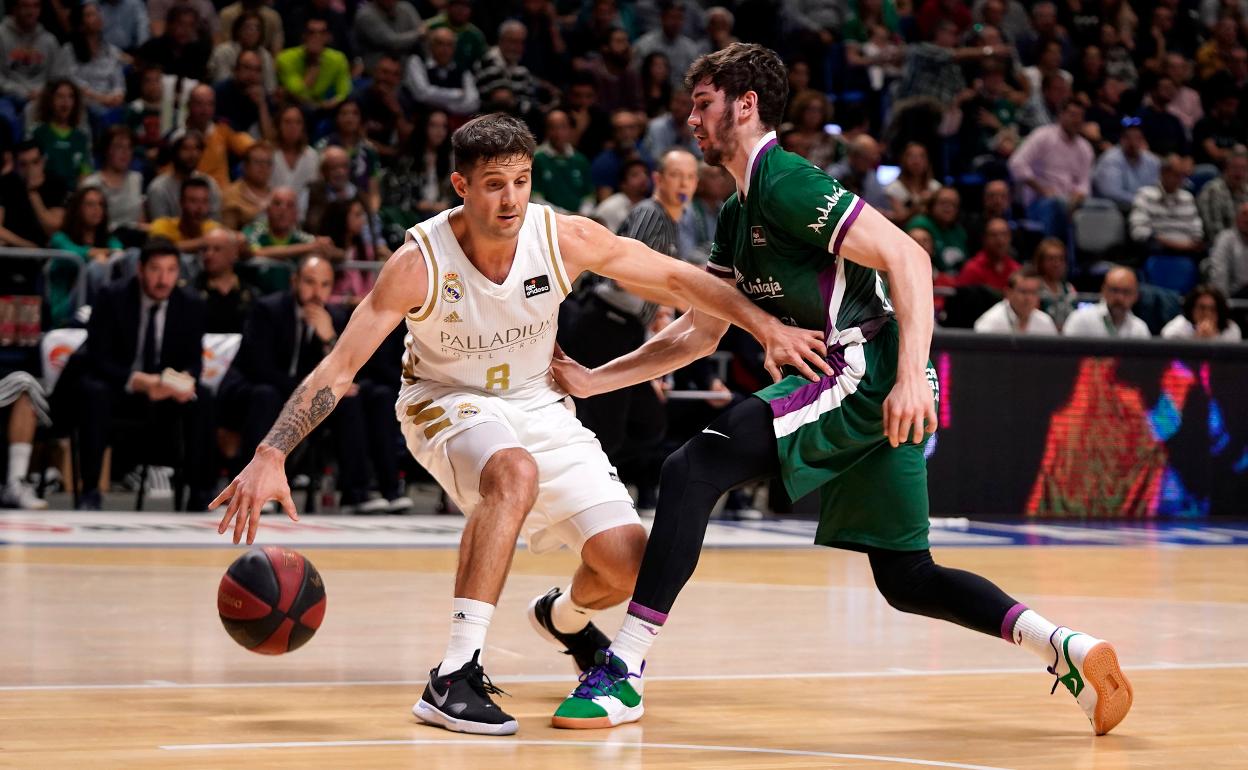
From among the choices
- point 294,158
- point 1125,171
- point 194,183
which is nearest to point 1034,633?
point 194,183

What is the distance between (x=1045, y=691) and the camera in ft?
18.2

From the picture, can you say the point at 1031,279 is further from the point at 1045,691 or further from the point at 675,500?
the point at 675,500

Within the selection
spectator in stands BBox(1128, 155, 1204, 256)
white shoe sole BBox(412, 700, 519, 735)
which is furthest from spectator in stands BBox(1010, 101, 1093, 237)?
white shoe sole BBox(412, 700, 519, 735)

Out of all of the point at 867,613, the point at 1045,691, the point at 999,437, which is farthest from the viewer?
the point at 999,437

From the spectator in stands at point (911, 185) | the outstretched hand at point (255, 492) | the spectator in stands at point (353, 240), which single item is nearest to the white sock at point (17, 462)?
the spectator in stands at point (353, 240)

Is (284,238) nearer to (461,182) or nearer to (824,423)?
(461,182)

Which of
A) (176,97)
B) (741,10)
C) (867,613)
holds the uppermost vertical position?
(741,10)

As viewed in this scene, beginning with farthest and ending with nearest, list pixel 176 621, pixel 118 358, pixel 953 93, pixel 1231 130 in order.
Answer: pixel 1231 130 < pixel 953 93 < pixel 118 358 < pixel 176 621

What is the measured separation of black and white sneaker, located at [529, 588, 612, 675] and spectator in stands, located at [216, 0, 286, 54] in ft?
32.5

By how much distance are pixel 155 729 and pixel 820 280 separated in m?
2.17

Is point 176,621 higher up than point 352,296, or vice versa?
point 352,296

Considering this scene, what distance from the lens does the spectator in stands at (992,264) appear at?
540 inches

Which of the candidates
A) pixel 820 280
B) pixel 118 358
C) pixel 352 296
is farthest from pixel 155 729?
pixel 352 296

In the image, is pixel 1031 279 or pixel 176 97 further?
pixel 176 97
